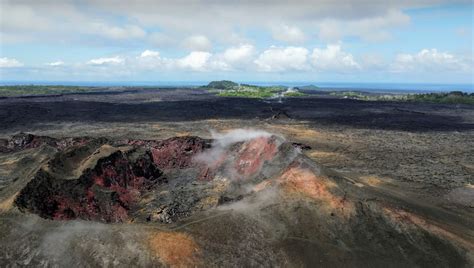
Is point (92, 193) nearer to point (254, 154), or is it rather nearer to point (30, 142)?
point (254, 154)

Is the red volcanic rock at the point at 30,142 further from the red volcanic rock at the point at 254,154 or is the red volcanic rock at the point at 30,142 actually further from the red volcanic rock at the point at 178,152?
the red volcanic rock at the point at 254,154

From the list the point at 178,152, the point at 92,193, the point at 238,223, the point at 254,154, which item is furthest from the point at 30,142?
the point at 238,223

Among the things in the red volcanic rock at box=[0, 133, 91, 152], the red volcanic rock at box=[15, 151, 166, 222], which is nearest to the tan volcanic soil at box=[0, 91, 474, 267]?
the red volcanic rock at box=[15, 151, 166, 222]

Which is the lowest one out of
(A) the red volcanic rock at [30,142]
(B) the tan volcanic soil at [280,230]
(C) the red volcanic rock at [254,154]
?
(A) the red volcanic rock at [30,142]

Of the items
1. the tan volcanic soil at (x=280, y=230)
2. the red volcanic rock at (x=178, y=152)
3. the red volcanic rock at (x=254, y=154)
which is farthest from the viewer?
the red volcanic rock at (x=178, y=152)

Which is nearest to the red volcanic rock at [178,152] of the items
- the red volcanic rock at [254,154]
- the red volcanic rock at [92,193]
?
the red volcanic rock at [92,193]

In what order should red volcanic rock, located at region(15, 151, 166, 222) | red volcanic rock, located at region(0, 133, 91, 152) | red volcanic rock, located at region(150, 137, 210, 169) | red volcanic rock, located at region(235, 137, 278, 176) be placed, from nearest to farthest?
red volcanic rock, located at region(15, 151, 166, 222) → red volcanic rock, located at region(235, 137, 278, 176) → red volcanic rock, located at region(150, 137, 210, 169) → red volcanic rock, located at region(0, 133, 91, 152)

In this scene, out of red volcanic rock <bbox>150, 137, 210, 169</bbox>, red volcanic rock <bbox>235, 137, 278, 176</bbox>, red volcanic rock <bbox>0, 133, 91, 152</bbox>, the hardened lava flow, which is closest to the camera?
the hardened lava flow

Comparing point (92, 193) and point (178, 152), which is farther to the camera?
point (178, 152)

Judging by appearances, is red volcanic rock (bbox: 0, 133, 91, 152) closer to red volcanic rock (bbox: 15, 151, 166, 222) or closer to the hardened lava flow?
red volcanic rock (bbox: 15, 151, 166, 222)

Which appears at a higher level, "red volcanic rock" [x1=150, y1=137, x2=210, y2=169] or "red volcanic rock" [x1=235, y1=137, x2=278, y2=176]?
"red volcanic rock" [x1=235, y1=137, x2=278, y2=176]
